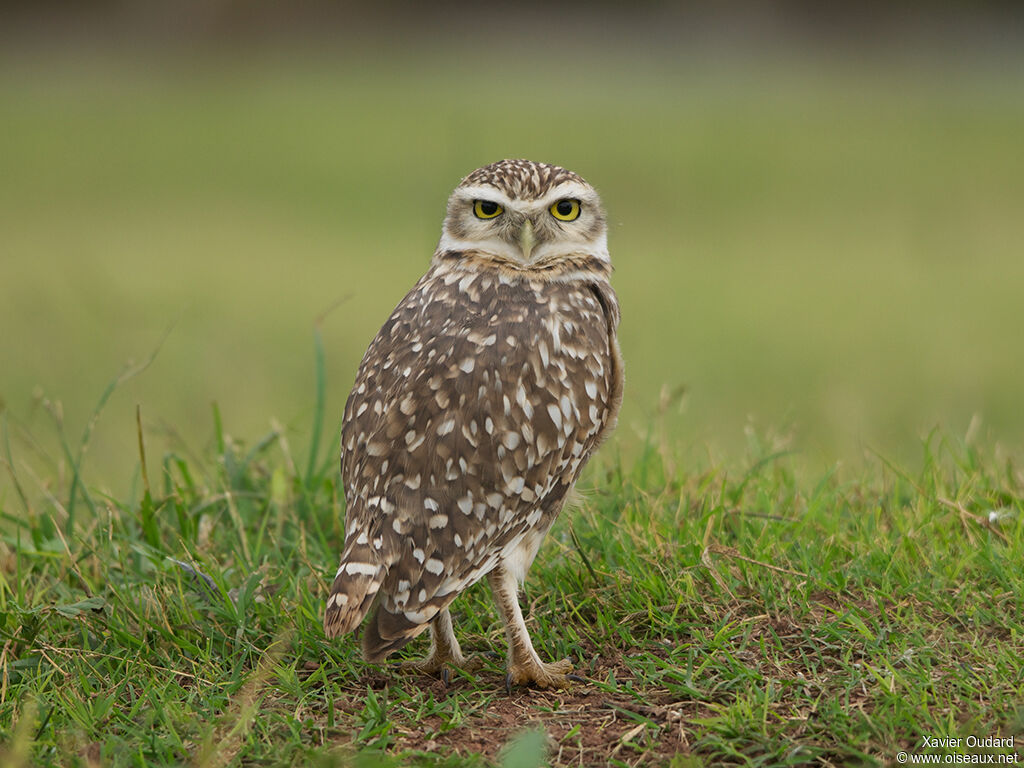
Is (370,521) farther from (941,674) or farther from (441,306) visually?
(941,674)

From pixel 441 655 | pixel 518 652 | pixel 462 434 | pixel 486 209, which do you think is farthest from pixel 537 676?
pixel 486 209

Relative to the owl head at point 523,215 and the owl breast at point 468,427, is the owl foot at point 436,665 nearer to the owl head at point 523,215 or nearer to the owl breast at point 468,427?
the owl breast at point 468,427

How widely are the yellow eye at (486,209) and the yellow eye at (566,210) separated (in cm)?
15

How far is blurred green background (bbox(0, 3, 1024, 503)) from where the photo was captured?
7.32 metres

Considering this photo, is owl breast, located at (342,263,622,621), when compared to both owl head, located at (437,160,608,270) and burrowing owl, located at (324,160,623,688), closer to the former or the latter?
burrowing owl, located at (324,160,623,688)

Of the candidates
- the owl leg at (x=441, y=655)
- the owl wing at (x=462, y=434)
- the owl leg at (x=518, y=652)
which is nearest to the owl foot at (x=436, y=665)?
the owl leg at (x=441, y=655)

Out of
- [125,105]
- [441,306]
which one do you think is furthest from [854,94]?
[441,306]

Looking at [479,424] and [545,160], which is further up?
[479,424]

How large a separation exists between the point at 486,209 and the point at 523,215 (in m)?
0.13

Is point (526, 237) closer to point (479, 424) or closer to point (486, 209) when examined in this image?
point (486, 209)

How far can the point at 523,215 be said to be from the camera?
3320 mm

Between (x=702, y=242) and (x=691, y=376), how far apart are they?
4930 millimetres

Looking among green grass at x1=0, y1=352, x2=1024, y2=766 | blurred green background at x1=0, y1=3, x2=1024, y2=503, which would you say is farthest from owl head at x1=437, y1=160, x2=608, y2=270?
green grass at x1=0, y1=352, x2=1024, y2=766

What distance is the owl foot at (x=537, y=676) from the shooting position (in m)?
2.89
